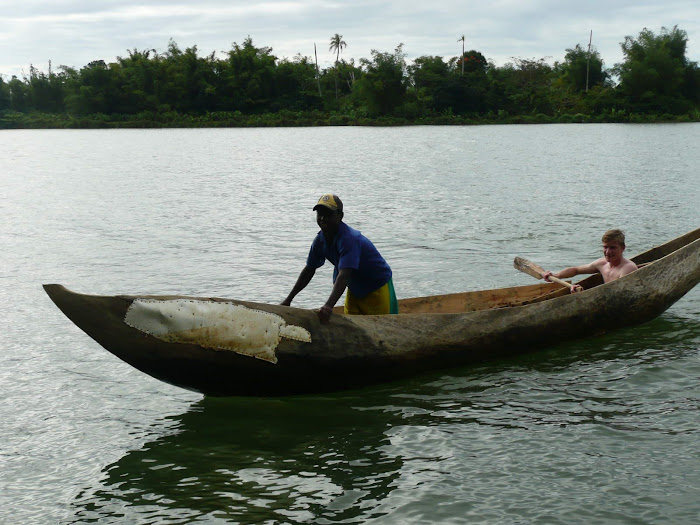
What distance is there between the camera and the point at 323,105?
77.1 metres

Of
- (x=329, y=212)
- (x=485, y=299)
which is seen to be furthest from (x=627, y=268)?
(x=329, y=212)

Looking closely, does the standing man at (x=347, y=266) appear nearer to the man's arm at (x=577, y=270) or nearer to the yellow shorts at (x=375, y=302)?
the yellow shorts at (x=375, y=302)

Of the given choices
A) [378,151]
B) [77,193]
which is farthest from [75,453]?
[378,151]

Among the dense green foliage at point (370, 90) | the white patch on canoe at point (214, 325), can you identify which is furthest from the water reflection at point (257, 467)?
the dense green foliage at point (370, 90)

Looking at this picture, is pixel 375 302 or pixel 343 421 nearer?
pixel 343 421

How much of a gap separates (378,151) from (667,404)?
35.0m

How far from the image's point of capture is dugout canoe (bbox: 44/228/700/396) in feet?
16.5

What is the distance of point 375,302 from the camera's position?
652 cm

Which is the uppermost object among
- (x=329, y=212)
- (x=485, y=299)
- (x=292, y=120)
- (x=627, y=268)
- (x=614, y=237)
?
(x=292, y=120)

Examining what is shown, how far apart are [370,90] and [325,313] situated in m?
68.3

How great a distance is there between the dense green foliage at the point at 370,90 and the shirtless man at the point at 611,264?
62.6 meters

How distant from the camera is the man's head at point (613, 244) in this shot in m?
7.67

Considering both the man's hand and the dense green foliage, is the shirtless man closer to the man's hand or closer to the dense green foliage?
the man's hand

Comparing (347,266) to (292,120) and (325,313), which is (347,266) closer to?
(325,313)
